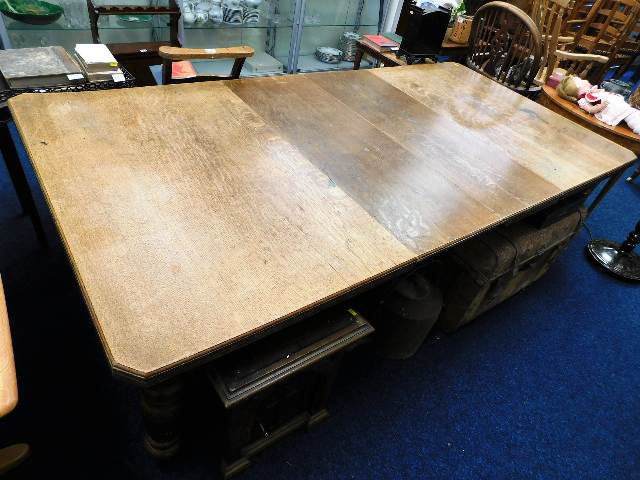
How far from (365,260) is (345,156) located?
453 millimetres

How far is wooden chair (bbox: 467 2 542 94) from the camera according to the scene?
2.00 metres

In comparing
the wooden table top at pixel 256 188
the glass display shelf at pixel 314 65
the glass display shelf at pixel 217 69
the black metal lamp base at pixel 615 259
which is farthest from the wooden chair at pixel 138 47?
the black metal lamp base at pixel 615 259

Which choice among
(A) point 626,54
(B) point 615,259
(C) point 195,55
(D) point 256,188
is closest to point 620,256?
(B) point 615,259

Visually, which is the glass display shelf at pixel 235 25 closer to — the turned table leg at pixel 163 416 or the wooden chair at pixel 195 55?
the wooden chair at pixel 195 55

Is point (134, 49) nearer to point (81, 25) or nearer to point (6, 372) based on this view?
point (81, 25)

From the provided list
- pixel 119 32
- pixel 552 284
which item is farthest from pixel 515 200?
pixel 119 32

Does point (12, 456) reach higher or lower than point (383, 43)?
lower

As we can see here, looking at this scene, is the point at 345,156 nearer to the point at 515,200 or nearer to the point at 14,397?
the point at 515,200

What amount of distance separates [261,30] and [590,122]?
256cm

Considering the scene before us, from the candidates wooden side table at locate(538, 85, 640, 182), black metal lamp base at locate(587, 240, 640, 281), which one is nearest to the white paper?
wooden side table at locate(538, 85, 640, 182)

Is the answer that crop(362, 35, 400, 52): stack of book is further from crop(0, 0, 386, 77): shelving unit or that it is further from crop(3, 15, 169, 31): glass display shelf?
crop(3, 15, 169, 31): glass display shelf

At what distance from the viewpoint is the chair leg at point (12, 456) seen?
38.2 inches

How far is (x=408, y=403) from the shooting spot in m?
1.47

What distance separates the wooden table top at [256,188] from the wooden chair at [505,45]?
1.80ft
